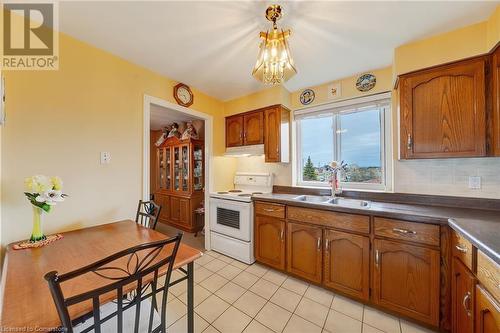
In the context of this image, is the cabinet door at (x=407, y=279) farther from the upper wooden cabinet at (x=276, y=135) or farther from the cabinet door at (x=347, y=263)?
the upper wooden cabinet at (x=276, y=135)

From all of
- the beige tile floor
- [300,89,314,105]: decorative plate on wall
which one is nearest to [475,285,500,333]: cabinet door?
the beige tile floor

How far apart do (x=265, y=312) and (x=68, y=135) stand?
219cm

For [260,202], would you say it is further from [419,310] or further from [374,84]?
[374,84]

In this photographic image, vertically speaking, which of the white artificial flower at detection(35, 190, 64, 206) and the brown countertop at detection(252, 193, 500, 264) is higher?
the white artificial flower at detection(35, 190, 64, 206)

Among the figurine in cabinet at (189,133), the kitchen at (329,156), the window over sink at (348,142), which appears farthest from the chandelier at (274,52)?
the figurine in cabinet at (189,133)

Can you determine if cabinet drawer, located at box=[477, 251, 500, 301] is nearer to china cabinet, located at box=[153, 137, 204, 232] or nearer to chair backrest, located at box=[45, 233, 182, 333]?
chair backrest, located at box=[45, 233, 182, 333]

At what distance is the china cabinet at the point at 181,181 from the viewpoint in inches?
143

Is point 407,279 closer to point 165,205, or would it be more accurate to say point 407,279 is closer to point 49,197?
point 49,197

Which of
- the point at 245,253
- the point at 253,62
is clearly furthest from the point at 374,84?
the point at 245,253

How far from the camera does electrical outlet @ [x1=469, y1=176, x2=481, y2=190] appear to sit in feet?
5.23

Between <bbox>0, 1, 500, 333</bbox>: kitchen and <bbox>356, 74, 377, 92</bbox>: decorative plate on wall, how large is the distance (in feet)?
0.04

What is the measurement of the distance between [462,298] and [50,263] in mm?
2373

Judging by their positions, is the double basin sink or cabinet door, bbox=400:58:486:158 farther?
the double basin sink

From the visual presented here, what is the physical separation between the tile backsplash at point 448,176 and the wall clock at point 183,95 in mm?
2504
